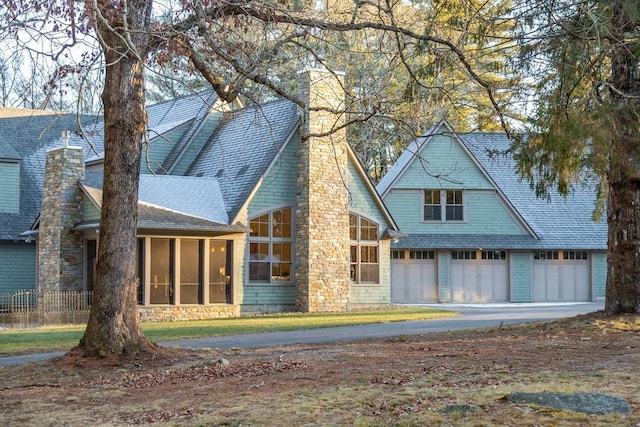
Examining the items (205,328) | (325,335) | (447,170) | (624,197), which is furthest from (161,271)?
(624,197)

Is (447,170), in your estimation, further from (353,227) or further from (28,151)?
(28,151)

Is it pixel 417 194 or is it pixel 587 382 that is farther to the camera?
pixel 417 194

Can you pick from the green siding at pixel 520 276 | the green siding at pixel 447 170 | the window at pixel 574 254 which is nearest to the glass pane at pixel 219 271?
the green siding at pixel 447 170

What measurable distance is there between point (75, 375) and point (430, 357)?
4.82m

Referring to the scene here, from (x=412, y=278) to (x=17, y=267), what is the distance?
1452 centimetres

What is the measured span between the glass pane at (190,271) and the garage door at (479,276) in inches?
479

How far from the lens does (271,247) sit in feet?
96.0

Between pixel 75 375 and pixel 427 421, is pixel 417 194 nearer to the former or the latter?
pixel 75 375

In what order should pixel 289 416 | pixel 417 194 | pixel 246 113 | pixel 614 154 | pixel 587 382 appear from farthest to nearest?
1. pixel 417 194
2. pixel 246 113
3. pixel 614 154
4. pixel 587 382
5. pixel 289 416

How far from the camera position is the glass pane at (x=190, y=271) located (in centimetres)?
2742

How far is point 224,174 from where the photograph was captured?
30.2 m

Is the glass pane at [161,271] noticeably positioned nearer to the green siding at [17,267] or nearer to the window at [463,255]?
the green siding at [17,267]

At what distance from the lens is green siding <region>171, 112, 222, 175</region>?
3234 cm

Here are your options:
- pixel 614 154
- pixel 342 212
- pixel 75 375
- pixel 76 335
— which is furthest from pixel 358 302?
pixel 75 375
